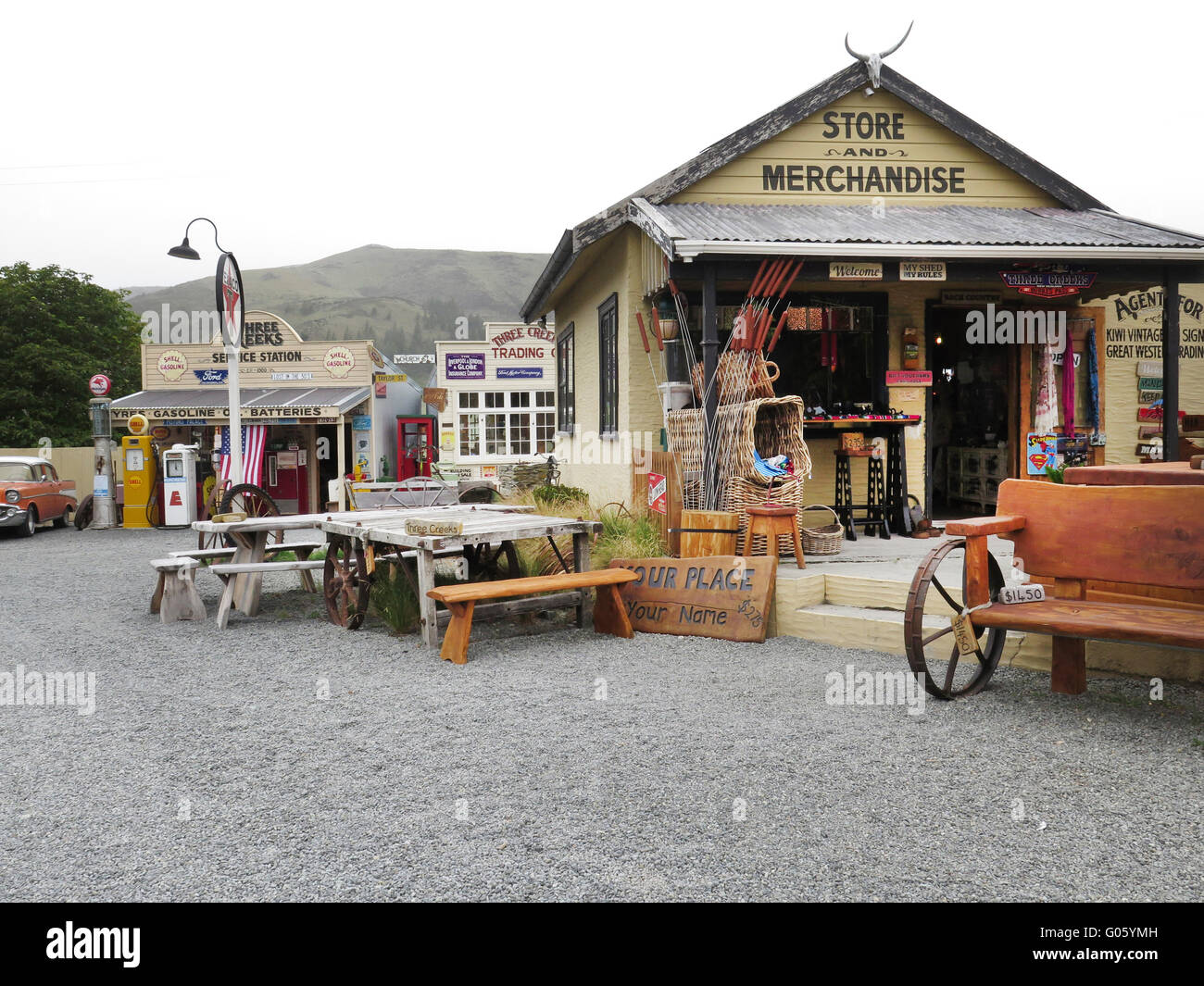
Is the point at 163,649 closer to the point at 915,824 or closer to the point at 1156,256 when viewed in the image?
the point at 915,824

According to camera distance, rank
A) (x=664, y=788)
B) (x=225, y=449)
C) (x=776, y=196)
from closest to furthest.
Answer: (x=664, y=788)
(x=776, y=196)
(x=225, y=449)

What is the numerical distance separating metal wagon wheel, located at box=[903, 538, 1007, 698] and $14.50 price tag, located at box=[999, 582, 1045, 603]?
0.21m

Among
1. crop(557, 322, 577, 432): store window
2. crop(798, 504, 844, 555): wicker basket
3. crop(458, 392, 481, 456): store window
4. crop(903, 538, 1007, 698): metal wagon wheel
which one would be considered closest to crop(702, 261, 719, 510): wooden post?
crop(798, 504, 844, 555): wicker basket

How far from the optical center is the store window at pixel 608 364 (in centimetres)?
1021

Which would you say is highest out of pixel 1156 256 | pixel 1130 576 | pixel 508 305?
pixel 508 305

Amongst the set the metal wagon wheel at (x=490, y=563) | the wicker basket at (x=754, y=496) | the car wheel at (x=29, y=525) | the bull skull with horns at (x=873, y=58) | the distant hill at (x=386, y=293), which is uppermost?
the distant hill at (x=386, y=293)

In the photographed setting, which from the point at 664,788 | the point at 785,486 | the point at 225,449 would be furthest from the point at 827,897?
the point at 225,449

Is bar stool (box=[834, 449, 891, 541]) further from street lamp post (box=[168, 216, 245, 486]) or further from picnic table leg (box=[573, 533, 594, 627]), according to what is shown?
street lamp post (box=[168, 216, 245, 486])

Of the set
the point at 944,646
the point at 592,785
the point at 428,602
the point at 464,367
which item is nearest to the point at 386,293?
the point at 464,367

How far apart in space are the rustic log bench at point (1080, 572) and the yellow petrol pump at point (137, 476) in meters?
17.7

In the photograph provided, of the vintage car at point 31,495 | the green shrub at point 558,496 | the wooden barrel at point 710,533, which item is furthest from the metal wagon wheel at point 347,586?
the vintage car at point 31,495

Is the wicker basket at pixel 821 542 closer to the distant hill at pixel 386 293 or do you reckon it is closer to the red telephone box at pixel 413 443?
the red telephone box at pixel 413 443

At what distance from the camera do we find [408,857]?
2.91m

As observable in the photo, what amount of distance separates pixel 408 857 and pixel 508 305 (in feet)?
551
